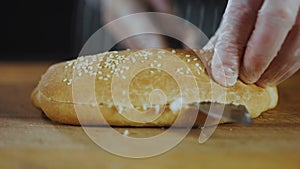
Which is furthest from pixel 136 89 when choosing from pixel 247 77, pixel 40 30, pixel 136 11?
pixel 40 30

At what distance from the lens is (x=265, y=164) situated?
904mm

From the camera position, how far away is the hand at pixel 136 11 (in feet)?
5.16

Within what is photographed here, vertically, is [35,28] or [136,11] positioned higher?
[136,11]

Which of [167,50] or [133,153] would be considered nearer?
[133,153]

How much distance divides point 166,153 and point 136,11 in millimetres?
1000

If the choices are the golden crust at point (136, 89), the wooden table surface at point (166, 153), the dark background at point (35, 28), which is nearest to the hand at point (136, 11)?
the golden crust at point (136, 89)

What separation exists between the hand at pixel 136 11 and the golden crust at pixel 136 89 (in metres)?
0.31

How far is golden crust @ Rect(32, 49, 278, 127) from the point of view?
1.15m

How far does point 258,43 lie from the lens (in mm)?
1112

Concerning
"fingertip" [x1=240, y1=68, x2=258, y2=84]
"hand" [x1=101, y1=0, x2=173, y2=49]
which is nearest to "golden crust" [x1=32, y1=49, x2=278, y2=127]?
"fingertip" [x1=240, y1=68, x2=258, y2=84]

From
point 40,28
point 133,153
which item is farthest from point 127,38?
point 40,28

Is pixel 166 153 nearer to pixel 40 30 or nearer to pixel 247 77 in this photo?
pixel 247 77

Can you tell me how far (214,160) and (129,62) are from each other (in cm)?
41

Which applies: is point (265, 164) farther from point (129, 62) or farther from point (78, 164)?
point (129, 62)
